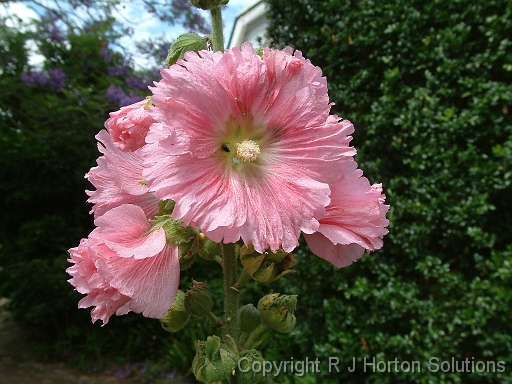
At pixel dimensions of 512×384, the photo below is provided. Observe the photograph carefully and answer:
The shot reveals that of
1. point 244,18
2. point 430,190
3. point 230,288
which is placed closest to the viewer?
point 230,288

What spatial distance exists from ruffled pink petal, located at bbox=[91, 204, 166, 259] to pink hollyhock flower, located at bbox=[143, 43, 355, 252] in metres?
0.11

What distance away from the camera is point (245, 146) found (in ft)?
2.59

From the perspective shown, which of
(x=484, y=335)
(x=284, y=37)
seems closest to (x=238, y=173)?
(x=484, y=335)

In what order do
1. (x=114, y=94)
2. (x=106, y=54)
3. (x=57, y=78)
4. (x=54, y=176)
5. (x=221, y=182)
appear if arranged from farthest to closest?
(x=54, y=176) → (x=106, y=54) → (x=57, y=78) → (x=114, y=94) → (x=221, y=182)

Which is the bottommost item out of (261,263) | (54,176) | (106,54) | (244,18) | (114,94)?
(261,263)

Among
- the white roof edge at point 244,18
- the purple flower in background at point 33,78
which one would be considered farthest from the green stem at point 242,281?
the white roof edge at point 244,18

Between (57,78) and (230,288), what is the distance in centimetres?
429

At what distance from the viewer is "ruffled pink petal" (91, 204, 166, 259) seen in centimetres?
75

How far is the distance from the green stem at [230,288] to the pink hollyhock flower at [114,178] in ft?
0.74

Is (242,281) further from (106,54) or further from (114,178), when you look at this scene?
(106,54)

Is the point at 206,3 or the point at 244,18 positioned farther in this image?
the point at 244,18

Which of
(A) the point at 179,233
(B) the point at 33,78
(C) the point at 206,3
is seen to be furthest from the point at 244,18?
(A) the point at 179,233

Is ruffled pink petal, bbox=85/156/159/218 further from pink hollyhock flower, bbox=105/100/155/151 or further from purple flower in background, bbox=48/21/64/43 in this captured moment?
purple flower in background, bbox=48/21/64/43

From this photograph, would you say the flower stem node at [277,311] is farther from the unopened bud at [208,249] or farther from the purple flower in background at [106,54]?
the purple flower in background at [106,54]
